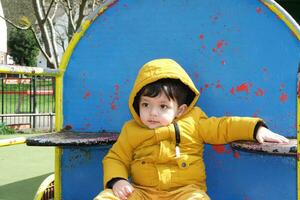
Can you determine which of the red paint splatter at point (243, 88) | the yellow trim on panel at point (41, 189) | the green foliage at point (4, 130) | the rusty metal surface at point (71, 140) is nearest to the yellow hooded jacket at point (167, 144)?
the rusty metal surface at point (71, 140)

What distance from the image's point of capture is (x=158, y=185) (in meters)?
2.22

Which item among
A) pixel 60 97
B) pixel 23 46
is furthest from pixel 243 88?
pixel 23 46

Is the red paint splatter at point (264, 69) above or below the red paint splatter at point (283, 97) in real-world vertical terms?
above

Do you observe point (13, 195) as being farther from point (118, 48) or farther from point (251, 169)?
point (251, 169)

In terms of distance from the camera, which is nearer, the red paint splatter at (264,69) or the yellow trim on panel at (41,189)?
the red paint splatter at (264,69)

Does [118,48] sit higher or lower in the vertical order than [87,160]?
higher

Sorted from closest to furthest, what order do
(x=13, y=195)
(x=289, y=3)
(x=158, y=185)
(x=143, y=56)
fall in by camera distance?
(x=158, y=185) → (x=143, y=56) → (x=13, y=195) → (x=289, y=3)

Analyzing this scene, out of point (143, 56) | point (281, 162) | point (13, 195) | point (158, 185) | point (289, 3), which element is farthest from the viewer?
point (289, 3)

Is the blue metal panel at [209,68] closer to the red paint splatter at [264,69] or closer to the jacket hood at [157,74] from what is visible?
the red paint splatter at [264,69]

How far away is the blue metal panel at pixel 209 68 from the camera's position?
2.36m

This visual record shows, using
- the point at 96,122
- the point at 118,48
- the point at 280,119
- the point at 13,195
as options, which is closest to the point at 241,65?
the point at 280,119

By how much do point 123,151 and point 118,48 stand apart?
65cm

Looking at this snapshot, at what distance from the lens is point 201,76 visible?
100 inches

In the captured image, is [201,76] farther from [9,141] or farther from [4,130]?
[4,130]
